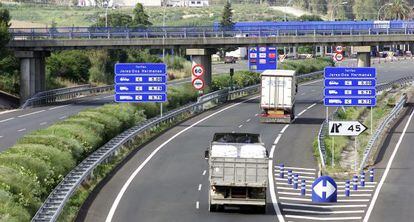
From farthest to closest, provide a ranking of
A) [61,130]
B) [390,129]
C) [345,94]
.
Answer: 1. [390,129]
2. [345,94]
3. [61,130]

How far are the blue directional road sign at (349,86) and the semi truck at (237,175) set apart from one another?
20.8 metres

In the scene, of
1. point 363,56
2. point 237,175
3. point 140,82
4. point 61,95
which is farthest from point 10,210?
point 61,95

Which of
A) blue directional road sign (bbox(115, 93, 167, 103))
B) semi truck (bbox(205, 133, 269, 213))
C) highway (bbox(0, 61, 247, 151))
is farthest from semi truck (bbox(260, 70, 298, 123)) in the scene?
semi truck (bbox(205, 133, 269, 213))

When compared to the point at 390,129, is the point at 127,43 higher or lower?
higher

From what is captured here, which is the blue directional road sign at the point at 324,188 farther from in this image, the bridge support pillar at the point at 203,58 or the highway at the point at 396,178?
the bridge support pillar at the point at 203,58

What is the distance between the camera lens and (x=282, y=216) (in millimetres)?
34375

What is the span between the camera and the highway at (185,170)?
34.3 metres

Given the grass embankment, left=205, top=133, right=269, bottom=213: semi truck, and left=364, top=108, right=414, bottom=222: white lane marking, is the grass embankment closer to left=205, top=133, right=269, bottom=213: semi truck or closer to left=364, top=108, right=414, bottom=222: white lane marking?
left=364, top=108, right=414, bottom=222: white lane marking

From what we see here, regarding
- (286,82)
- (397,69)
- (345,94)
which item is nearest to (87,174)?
(345,94)

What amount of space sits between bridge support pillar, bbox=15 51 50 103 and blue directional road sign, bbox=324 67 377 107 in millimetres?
43292

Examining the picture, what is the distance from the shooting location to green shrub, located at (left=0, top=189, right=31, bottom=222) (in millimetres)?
26031

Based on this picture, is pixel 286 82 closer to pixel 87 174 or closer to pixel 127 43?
pixel 127 43

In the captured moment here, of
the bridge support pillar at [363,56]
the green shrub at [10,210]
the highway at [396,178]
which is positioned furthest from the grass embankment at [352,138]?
the green shrub at [10,210]

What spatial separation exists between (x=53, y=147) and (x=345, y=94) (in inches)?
825
